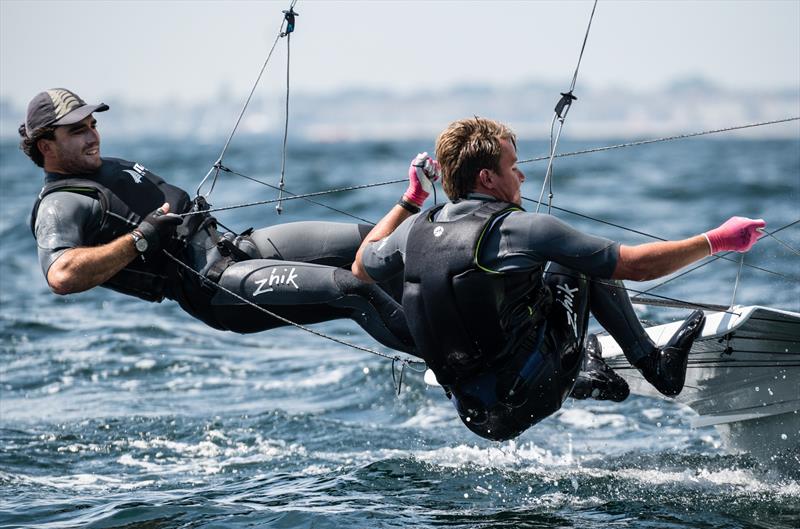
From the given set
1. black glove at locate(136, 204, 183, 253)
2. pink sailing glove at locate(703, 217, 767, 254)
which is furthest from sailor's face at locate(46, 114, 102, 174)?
pink sailing glove at locate(703, 217, 767, 254)

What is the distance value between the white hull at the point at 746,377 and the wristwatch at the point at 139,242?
2008 millimetres

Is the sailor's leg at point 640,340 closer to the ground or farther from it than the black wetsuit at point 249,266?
A: closer to the ground

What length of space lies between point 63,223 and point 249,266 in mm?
741

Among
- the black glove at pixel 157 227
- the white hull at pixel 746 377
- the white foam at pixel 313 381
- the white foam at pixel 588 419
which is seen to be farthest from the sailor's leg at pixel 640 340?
the white foam at pixel 313 381

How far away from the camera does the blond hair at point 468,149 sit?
369 centimetres

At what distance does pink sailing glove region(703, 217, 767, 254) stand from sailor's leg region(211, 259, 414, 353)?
1.25m

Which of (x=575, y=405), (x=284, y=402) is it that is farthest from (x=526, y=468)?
(x=284, y=402)

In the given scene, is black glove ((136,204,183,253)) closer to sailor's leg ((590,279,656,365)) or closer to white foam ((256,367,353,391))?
sailor's leg ((590,279,656,365))

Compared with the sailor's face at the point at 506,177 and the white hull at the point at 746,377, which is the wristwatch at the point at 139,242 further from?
the white hull at the point at 746,377

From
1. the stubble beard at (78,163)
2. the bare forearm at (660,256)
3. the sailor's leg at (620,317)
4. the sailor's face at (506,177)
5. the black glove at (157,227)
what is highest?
the stubble beard at (78,163)

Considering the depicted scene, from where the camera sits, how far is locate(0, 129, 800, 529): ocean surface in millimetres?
4359

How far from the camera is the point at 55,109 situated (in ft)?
14.6

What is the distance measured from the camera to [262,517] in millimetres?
4320

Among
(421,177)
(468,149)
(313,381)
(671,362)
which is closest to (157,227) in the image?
(421,177)
